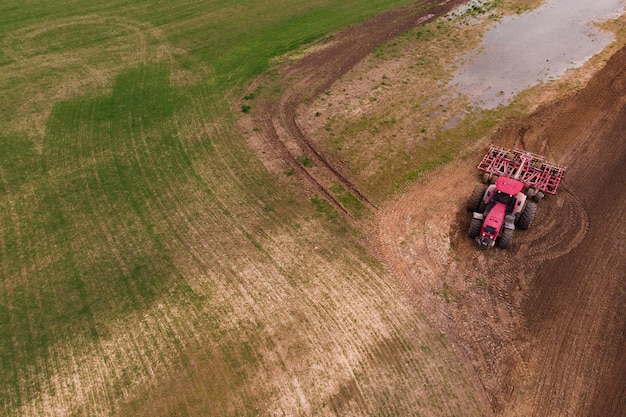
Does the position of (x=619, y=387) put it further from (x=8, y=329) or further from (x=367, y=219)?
(x=8, y=329)

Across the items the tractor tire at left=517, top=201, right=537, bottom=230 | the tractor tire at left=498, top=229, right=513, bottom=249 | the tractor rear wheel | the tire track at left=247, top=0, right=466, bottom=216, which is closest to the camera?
the tractor tire at left=498, top=229, right=513, bottom=249

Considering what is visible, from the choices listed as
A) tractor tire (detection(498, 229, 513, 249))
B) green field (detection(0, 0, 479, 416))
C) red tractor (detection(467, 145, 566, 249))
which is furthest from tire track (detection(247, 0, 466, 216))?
tractor tire (detection(498, 229, 513, 249))

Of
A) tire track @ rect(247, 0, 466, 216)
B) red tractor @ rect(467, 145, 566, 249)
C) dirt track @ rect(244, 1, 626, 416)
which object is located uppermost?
tire track @ rect(247, 0, 466, 216)

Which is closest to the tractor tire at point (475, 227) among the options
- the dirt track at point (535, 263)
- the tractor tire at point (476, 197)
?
the dirt track at point (535, 263)

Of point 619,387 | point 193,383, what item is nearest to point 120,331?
point 193,383

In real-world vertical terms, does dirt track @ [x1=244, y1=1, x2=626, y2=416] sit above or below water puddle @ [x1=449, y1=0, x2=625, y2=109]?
below

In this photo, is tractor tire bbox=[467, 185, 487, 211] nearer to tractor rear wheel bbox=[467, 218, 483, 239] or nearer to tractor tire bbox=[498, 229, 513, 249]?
tractor rear wheel bbox=[467, 218, 483, 239]

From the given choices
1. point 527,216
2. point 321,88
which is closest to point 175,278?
point 527,216

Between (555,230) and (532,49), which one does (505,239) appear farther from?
(532,49)
